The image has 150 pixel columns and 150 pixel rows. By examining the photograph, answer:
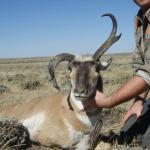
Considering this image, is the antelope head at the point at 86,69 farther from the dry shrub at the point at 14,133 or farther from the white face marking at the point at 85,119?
the dry shrub at the point at 14,133

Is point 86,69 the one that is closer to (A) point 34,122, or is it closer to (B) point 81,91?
(B) point 81,91

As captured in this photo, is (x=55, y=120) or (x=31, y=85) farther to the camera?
(x=31, y=85)

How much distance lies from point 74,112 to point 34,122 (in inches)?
32.6

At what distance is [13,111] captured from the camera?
791 centimetres

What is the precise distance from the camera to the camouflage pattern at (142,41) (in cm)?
553

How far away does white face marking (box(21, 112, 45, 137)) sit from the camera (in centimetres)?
684

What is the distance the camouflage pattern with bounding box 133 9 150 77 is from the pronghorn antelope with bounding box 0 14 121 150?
30.9 inches

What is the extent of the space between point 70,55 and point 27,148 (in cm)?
175

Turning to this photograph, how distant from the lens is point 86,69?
21.3ft

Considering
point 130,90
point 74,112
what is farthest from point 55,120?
point 130,90

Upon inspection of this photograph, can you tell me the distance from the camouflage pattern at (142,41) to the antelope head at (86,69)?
2.46ft

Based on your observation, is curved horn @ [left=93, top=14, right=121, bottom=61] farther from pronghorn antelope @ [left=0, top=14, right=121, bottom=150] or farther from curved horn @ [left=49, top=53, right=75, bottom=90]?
curved horn @ [left=49, top=53, right=75, bottom=90]

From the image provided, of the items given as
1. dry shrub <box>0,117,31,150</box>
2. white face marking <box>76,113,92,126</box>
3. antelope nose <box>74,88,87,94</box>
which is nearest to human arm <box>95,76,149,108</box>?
antelope nose <box>74,88,87,94</box>

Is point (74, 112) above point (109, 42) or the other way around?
the other way around
